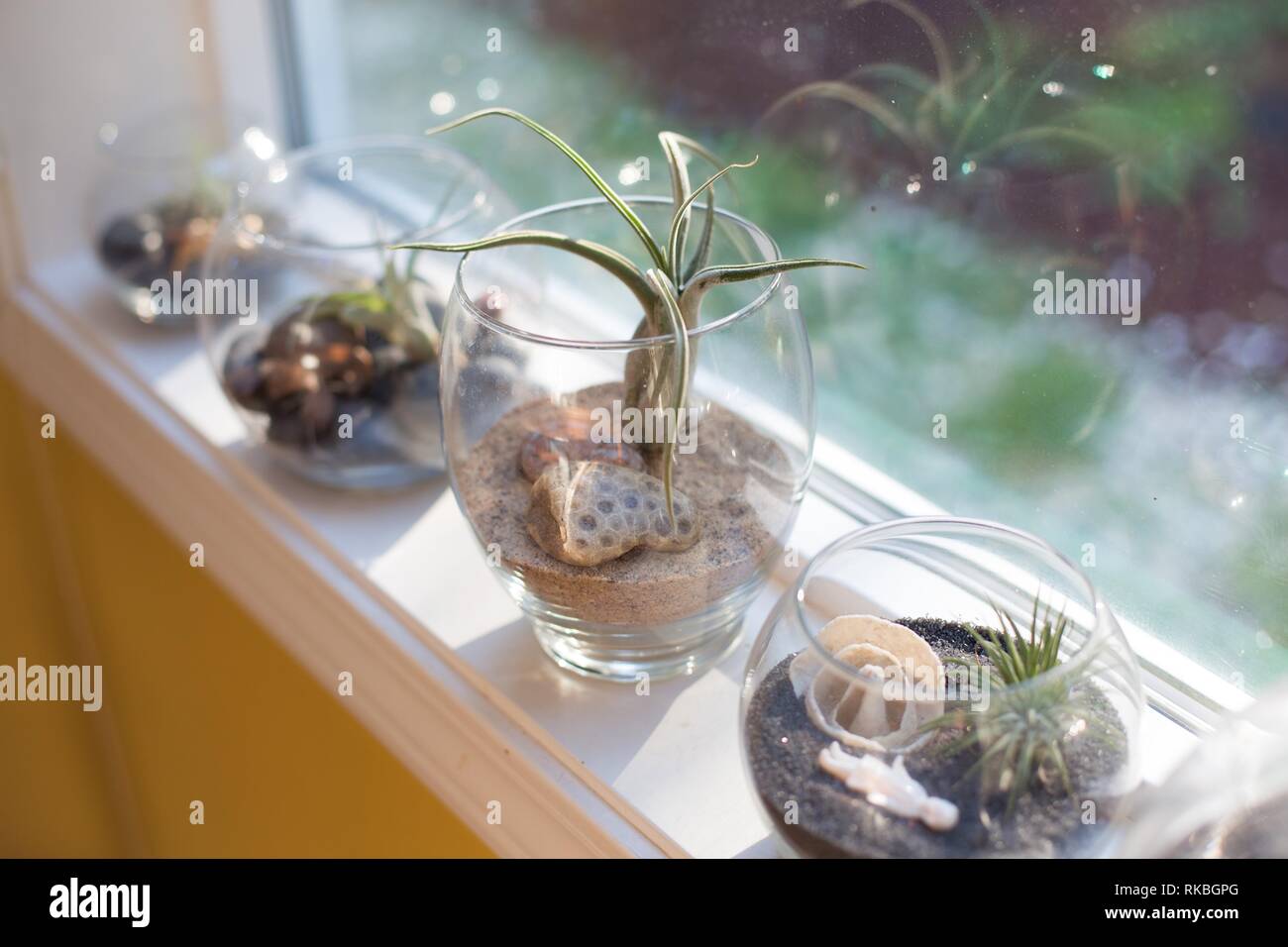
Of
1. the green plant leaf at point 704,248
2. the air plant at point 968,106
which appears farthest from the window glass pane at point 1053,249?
the green plant leaf at point 704,248

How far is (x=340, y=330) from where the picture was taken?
77 cm

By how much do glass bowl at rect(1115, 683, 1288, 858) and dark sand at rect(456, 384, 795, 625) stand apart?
0.72ft

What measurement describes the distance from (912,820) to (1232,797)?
0.36 feet

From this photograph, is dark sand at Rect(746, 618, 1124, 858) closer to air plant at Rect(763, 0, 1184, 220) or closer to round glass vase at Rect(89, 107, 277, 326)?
air plant at Rect(763, 0, 1184, 220)

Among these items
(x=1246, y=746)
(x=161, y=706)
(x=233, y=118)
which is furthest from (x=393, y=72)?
(x=1246, y=746)

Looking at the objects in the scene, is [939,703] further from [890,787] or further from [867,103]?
[867,103]

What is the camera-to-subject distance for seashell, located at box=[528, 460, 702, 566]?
546 mm

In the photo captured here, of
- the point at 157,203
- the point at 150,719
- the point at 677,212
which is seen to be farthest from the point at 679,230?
the point at 150,719

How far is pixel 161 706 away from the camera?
1.09m

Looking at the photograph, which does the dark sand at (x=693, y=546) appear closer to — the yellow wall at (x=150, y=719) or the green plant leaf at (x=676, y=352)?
the green plant leaf at (x=676, y=352)

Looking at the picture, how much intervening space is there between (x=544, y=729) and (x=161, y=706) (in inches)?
23.7

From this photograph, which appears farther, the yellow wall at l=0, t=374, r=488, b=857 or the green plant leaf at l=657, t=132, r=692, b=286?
the yellow wall at l=0, t=374, r=488, b=857

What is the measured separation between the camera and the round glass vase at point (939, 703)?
1.46 ft

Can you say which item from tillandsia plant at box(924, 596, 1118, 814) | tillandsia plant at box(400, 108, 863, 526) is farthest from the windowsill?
tillandsia plant at box(400, 108, 863, 526)
